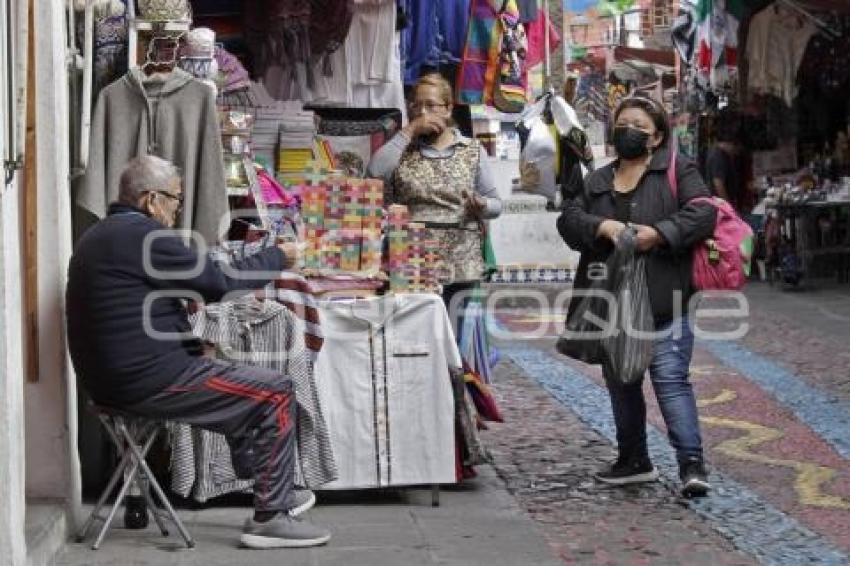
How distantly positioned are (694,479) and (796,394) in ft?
10.9

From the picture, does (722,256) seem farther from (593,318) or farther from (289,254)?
(289,254)

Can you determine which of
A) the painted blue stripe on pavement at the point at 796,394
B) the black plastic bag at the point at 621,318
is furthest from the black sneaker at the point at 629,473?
the painted blue stripe on pavement at the point at 796,394

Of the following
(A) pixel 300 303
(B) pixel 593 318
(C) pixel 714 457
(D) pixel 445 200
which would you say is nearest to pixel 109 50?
(A) pixel 300 303

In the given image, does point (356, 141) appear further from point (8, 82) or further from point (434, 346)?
point (8, 82)

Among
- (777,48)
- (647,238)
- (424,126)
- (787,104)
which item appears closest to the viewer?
(647,238)

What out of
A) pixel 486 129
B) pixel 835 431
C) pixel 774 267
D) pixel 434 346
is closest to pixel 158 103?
pixel 434 346

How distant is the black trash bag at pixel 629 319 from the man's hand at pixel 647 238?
0.08 ft

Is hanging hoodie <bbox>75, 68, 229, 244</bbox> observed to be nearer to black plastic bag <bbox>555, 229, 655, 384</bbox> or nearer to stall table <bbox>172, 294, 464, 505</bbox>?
stall table <bbox>172, 294, 464, 505</bbox>

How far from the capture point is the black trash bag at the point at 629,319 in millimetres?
6934

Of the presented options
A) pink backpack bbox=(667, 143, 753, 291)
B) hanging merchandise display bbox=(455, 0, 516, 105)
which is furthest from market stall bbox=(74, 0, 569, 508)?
hanging merchandise display bbox=(455, 0, 516, 105)

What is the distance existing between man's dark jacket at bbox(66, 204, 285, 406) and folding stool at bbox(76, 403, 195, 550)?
180 millimetres

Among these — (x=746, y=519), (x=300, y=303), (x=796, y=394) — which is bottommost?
(x=746, y=519)

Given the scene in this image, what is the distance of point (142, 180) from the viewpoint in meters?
5.81

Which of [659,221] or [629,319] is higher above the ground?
[659,221]
